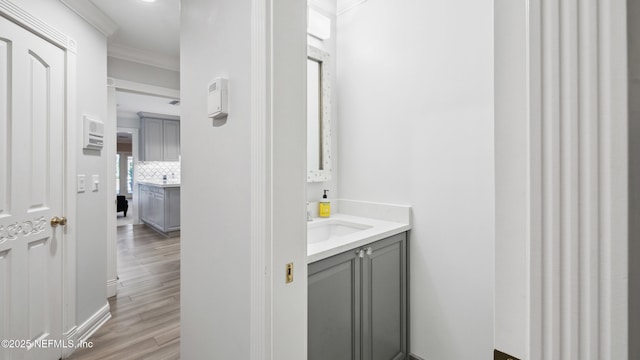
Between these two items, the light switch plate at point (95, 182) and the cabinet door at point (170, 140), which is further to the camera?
the cabinet door at point (170, 140)

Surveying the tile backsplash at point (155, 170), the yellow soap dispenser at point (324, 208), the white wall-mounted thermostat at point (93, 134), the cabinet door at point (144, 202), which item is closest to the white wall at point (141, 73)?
the white wall-mounted thermostat at point (93, 134)

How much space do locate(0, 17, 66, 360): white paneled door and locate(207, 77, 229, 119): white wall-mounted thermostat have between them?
1.36m

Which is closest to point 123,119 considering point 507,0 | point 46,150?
point 46,150

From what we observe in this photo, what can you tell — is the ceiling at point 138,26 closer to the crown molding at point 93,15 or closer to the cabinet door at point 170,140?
the crown molding at point 93,15

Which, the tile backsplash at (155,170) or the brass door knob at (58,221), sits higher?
the tile backsplash at (155,170)

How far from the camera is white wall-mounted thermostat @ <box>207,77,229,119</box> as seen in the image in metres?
1.10

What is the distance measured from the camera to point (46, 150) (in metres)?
1.77

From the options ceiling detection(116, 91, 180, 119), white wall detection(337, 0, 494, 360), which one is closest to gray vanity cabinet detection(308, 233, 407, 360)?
white wall detection(337, 0, 494, 360)

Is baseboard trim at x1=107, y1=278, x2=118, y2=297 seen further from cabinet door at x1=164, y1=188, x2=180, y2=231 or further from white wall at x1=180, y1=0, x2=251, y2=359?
cabinet door at x1=164, y1=188, x2=180, y2=231

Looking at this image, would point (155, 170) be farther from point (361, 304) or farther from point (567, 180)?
point (567, 180)

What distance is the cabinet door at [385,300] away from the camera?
4.97 ft

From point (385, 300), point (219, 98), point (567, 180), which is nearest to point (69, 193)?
point (219, 98)

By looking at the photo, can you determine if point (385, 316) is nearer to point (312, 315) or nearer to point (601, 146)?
point (312, 315)

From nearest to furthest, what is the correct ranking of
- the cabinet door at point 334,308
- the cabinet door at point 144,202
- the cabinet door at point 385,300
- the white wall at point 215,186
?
the white wall at point 215,186 → the cabinet door at point 334,308 → the cabinet door at point 385,300 → the cabinet door at point 144,202
